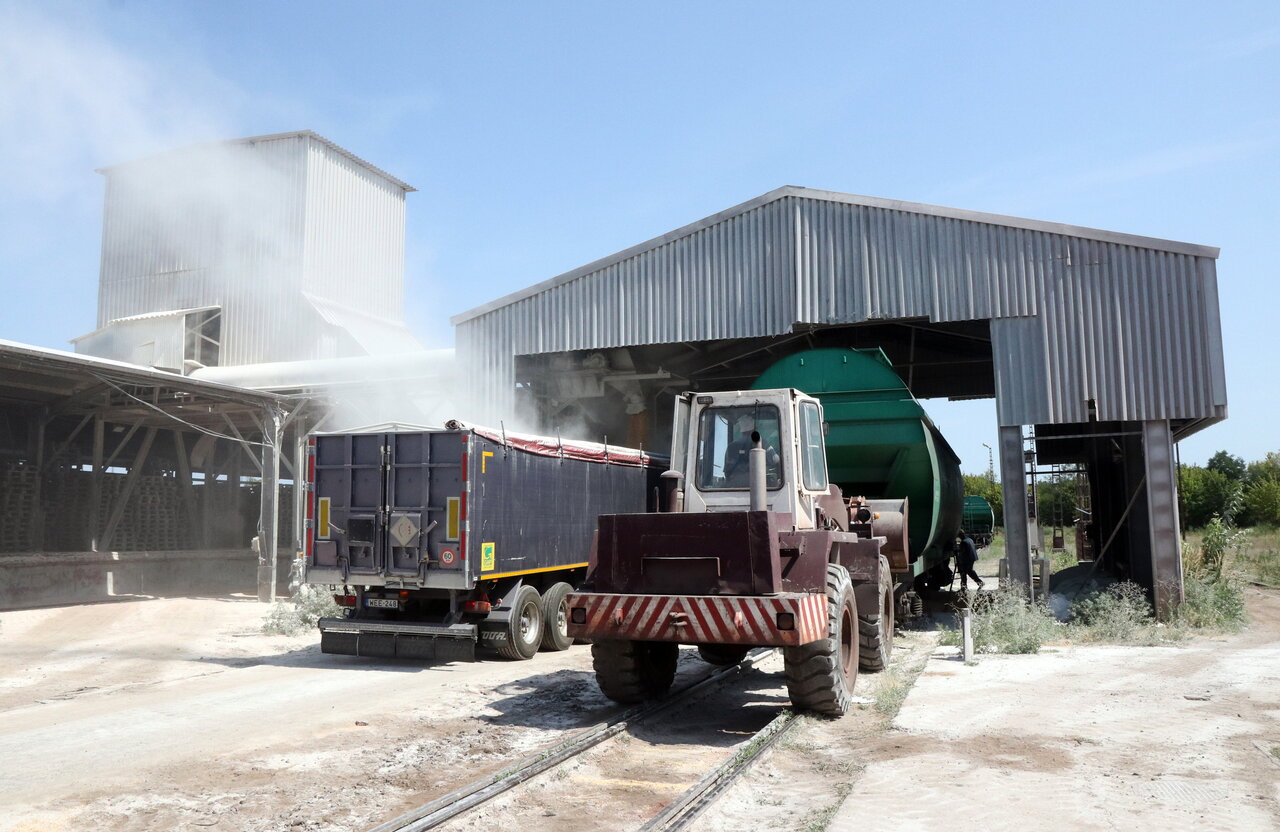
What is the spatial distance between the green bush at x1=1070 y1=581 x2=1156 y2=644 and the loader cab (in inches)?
270

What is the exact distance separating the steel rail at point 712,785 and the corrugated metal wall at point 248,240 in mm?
23204

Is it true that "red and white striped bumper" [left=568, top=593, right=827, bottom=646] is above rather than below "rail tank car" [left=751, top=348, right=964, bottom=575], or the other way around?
below

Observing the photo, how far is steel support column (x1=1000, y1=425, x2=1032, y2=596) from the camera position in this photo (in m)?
15.2

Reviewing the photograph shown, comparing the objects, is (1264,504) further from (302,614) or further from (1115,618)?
(302,614)

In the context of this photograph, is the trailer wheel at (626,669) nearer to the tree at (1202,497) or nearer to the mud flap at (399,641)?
the mud flap at (399,641)

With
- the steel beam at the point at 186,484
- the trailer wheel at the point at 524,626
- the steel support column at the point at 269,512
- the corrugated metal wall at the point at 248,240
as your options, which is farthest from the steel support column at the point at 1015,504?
the steel beam at the point at 186,484

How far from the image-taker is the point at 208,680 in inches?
432

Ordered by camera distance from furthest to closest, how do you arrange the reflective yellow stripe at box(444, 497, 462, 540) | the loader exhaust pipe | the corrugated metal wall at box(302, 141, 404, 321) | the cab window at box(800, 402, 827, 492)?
the corrugated metal wall at box(302, 141, 404, 321) < the reflective yellow stripe at box(444, 497, 462, 540) < the cab window at box(800, 402, 827, 492) < the loader exhaust pipe

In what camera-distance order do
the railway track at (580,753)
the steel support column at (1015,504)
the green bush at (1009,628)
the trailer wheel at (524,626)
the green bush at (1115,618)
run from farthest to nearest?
1. the steel support column at (1015,504)
2. the green bush at (1115,618)
3. the green bush at (1009,628)
4. the trailer wheel at (524,626)
5. the railway track at (580,753)

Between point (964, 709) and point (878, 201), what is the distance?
1009cm

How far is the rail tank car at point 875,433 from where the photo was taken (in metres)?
12.4

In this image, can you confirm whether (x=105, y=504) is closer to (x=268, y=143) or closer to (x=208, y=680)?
(x=268, y=143)

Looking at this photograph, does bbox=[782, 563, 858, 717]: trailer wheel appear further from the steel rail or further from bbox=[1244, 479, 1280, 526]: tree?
bbox=[1244, 479, 1280, 526]: tree

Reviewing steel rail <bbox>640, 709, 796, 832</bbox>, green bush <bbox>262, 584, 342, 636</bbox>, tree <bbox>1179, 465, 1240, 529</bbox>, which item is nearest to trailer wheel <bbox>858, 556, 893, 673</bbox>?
steel rail <bbox>640, 709, 796, 832</bbox>
